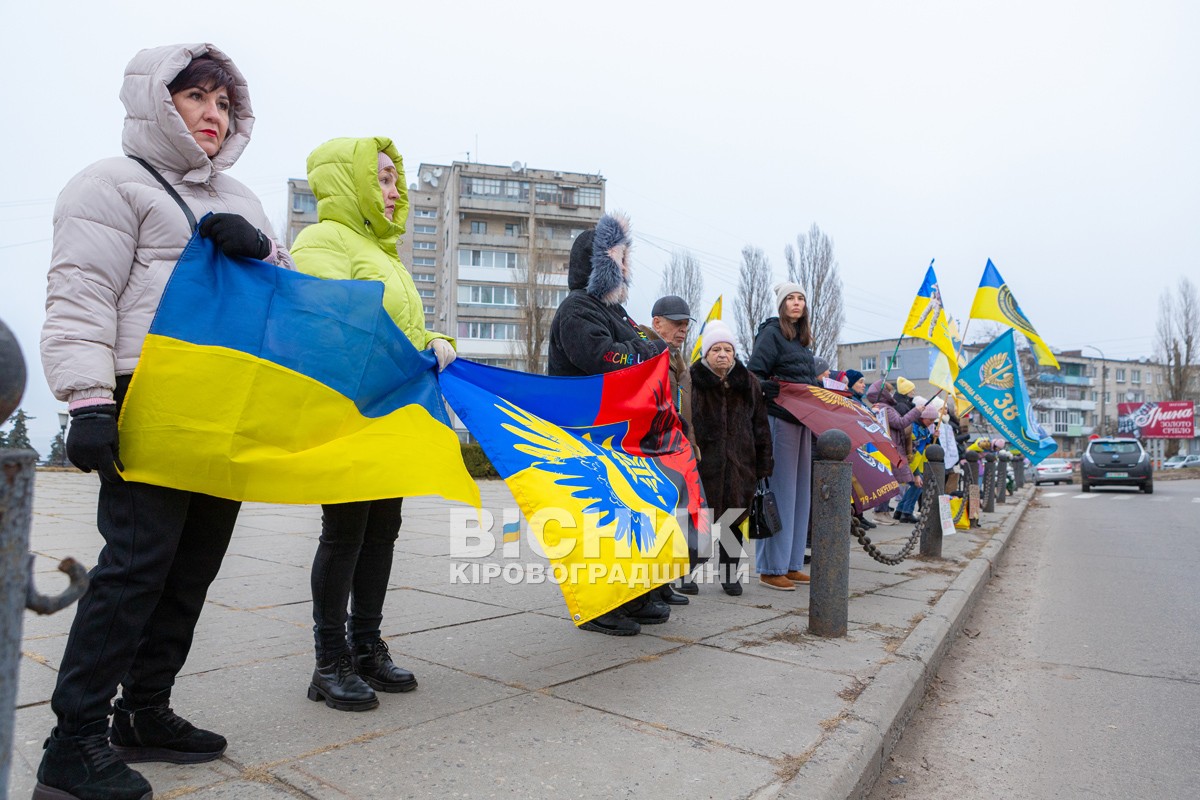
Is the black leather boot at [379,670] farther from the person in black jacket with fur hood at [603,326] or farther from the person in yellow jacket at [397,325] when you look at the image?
the person in black jacket with fur hood at [603,326]

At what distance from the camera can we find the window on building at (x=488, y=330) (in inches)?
2437

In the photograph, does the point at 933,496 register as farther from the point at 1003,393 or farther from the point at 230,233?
the point at 230,233

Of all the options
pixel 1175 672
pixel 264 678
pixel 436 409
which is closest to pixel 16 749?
pixel 264 678

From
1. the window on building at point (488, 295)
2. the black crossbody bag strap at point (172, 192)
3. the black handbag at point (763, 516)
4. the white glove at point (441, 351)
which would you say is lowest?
the black handbag at point (763, 516)

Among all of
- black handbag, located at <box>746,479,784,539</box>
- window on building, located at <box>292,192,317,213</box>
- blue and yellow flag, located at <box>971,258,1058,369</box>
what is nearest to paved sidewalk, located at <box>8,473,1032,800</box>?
black handbag, located at <box>746,479,784,539</box>

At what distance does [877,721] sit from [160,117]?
316 cm

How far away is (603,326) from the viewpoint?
432cm

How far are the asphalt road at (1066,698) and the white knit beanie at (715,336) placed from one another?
7.50 ft

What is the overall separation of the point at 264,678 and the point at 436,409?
1290 millimetres

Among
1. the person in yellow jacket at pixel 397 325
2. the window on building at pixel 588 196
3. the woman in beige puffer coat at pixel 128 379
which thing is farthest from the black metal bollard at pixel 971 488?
the window on building at pixel 588 196

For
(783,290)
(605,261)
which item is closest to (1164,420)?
(783,290)

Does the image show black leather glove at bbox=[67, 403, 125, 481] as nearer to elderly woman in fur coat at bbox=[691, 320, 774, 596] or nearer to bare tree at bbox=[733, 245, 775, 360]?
elderly woman in fur coat at bbox=[691, 320, 774, 596]

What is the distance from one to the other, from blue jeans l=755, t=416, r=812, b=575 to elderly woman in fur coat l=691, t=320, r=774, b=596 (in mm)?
375

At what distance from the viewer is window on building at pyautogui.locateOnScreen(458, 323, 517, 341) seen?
6191cm
